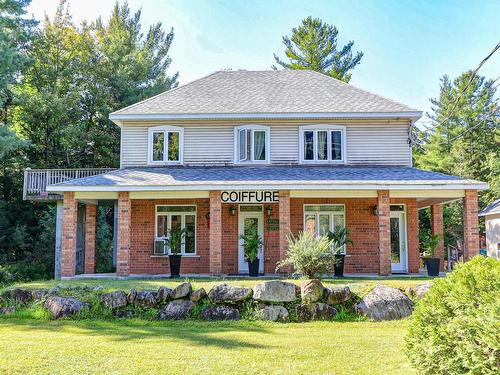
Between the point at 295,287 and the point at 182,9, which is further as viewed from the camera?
the point at 182,9

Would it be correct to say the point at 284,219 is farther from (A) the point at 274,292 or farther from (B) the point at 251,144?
(B) the point at 251,144

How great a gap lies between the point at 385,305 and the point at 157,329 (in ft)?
16.8

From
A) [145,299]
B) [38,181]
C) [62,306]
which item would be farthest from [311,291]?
[38,181]

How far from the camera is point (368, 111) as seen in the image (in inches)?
654

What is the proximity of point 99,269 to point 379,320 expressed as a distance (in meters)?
13.9

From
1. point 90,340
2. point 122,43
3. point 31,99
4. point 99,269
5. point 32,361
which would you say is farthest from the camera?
point 122,43

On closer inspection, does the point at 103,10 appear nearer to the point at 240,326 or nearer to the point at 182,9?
the point at 182,9

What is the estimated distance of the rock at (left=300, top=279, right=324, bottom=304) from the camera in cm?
1030

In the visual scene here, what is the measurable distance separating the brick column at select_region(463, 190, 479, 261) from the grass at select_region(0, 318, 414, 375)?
219 inches

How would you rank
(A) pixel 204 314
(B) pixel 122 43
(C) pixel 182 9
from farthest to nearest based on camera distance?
(B) pixel 122 43 < (C) pixel 182 9 < (A) pixel 204 314

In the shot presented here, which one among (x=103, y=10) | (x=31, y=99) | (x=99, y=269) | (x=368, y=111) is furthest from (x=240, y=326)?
(x=103, y=10)

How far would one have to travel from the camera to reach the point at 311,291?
10344mm

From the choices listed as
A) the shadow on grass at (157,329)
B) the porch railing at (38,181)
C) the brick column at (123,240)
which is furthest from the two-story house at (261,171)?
the shadow on grass at (157,329)

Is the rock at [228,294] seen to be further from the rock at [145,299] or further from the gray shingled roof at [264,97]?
the gray shingled roof at [264,97]
